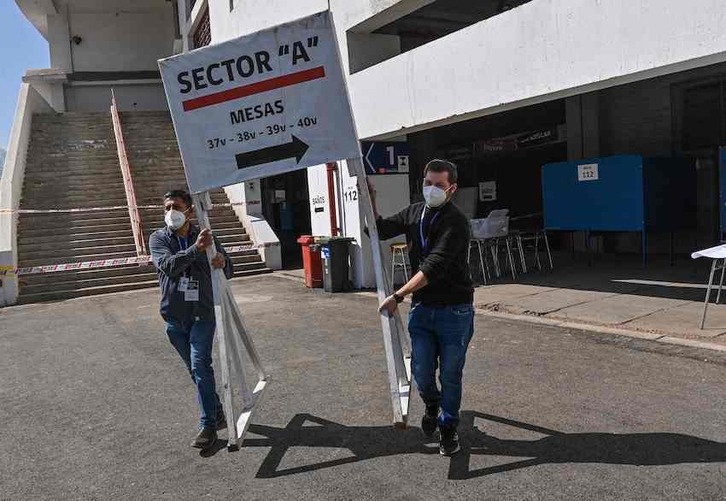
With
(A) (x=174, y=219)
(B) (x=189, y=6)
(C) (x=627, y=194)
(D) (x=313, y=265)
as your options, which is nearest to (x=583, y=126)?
(C) (x=627, y=194)

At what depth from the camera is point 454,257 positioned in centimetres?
383

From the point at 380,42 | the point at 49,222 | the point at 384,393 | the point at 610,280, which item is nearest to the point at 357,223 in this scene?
the point at 380,42

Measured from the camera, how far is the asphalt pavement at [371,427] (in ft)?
11.9

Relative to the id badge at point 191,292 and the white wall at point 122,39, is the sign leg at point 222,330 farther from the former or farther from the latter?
the white wall at point 122,39

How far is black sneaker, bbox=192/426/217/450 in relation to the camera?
4267mm

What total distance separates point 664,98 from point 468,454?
38.2 ft

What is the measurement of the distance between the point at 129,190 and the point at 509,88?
11.9 metres

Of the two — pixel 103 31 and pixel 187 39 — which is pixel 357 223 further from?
pixel 103 31

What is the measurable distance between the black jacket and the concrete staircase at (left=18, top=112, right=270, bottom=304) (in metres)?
11.2

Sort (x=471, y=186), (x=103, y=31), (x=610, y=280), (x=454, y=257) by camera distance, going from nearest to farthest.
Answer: (x=454, y=257), (x=610, y=280), (x=471, y=186), (x=103, y=31)

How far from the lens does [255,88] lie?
13.8ft

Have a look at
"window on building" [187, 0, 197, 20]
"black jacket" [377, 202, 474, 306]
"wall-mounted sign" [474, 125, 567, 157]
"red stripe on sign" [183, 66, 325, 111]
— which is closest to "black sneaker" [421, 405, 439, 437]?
"black jacket" [377, 202, 474, 306]

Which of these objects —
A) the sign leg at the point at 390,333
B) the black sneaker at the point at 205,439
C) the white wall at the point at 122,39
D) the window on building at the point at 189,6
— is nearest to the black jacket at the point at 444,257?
the sign leg at the point at 390,333

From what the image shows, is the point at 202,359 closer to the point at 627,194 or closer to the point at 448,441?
the point at 448,441
